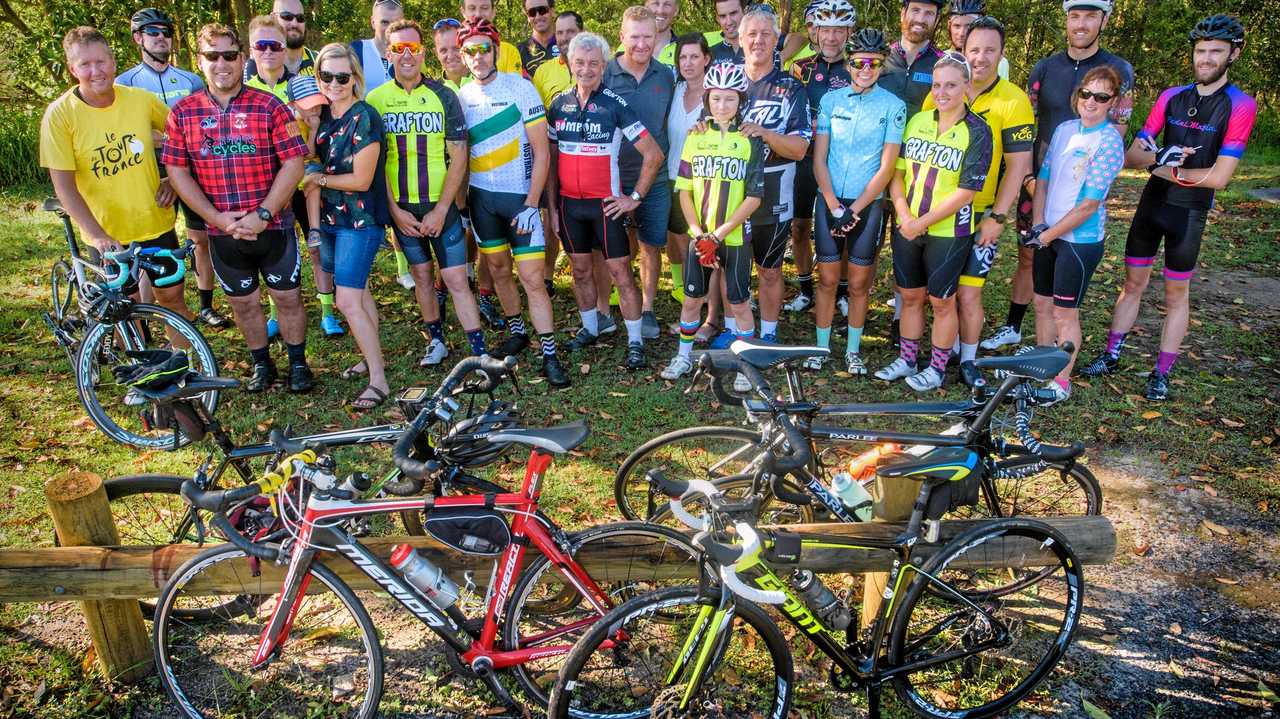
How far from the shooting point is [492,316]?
7.28 meters

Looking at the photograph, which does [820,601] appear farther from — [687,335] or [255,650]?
[687,335]

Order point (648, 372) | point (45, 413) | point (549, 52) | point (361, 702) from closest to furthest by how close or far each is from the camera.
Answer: point (361, 702) → point (45, 413) → point (648, 372) → point (549, 52)

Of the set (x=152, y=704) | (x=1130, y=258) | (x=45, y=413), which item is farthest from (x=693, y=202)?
(x=45, y=413)

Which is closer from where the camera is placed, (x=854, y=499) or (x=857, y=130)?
(x=854, y=499)

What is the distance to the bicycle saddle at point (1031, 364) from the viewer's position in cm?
339

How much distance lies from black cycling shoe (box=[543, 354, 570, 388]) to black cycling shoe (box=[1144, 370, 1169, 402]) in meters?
4.20

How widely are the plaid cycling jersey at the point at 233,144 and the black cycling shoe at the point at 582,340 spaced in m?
2.46

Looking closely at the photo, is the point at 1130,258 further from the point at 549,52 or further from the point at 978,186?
the point at 549,52

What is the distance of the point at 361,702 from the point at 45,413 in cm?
405

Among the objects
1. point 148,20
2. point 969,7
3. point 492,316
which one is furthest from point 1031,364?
point 148,20

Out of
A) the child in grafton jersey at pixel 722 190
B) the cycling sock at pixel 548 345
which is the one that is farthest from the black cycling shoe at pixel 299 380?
the child in grafton jersey at pixel 722 190

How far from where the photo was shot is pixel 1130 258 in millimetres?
6152

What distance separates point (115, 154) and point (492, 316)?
117 inches

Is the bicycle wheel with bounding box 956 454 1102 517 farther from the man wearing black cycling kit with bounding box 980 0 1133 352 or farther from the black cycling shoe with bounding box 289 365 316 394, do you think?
Result: the black cycling shoe with bounding box 289 365 316 394
